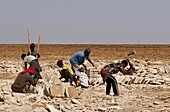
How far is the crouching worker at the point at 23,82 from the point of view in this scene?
11.2m

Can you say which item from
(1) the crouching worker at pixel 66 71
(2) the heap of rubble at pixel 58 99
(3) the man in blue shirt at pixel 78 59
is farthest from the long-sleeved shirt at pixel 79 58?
(2) the heap of rubble at pixel 58 99

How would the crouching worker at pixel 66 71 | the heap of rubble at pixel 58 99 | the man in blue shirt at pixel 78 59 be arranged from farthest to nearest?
the crouching worker at pixel 66 71
the man in blue shirt at pixel 78 59
the heap of rubble at pixel 58 99

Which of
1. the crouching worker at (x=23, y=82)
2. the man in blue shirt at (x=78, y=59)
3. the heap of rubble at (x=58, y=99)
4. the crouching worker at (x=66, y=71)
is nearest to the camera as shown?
the heap of rubble at (x=58, y=99)

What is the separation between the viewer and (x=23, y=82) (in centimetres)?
1120

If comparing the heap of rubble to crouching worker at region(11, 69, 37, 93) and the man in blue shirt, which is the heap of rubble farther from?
the man in blue shirt

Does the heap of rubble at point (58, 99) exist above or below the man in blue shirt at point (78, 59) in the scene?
below

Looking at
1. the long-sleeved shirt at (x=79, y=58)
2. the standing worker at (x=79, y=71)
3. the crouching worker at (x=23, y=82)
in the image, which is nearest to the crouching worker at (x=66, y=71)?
the standing worker at (x=79, y=71)

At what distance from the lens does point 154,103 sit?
1070cm

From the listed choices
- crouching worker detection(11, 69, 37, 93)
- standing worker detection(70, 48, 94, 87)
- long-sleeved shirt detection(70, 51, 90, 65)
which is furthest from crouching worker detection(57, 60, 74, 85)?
crouching worker detection(11, 69, 37, 93)

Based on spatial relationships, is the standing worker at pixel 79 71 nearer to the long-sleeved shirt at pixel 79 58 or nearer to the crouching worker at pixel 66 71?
the long-sleeved shirt at pixel 79 58

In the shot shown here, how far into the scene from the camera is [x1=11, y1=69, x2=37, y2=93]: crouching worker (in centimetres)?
1122

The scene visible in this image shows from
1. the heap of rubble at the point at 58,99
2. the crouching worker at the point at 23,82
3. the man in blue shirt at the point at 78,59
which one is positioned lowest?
the heap of rubble at the point at 58,99

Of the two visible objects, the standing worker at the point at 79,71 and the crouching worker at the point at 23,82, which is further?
the standing worker at the point at 79,71

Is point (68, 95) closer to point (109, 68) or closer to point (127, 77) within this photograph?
point (109, 68)
